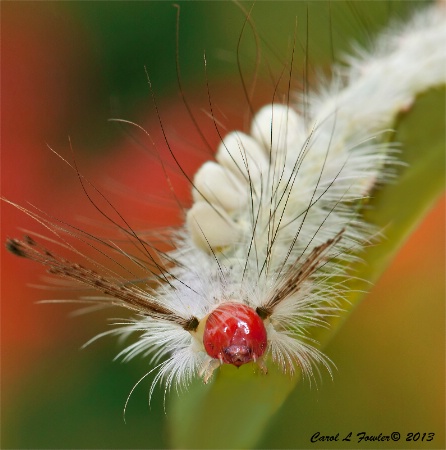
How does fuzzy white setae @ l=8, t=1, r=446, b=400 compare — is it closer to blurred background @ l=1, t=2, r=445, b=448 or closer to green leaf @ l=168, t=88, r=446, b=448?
green leaf @ l=168, t=88, r=446, b=448

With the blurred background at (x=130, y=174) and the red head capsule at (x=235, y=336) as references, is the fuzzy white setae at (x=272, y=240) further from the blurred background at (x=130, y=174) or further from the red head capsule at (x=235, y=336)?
the blurred background at (x=130, y=174)

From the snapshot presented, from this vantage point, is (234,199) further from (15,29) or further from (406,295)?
(15,29)

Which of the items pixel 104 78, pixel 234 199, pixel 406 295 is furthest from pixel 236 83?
pixel 234 199

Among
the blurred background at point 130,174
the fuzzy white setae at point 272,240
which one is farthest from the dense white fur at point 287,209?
the blurred background at point 130,174

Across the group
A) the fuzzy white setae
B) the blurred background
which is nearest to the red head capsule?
the fuzzy white setae

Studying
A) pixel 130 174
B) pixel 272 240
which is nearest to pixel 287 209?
pixel 272 240
